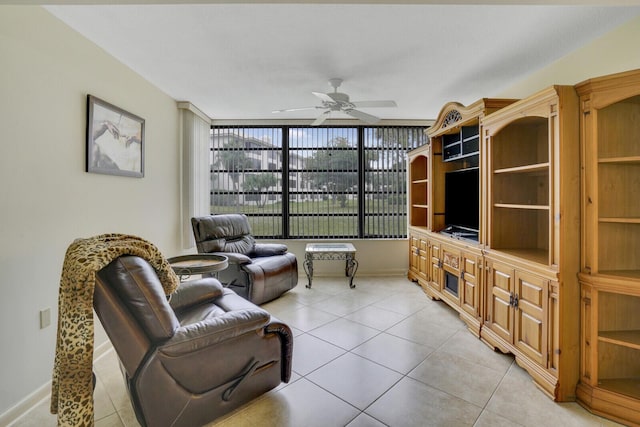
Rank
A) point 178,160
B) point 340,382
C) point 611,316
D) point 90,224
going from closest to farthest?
1. point 611,316
2. point 340,382
3. point 90,224
4. point 178,160

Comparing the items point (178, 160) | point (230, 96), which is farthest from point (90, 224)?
point (230, 96)

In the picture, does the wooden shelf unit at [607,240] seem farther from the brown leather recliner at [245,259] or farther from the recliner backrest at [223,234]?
the recliner backrest at [223,234]

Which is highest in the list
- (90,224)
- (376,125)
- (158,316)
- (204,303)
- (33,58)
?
(376,125)

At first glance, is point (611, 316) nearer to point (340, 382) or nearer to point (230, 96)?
point (340, 382)

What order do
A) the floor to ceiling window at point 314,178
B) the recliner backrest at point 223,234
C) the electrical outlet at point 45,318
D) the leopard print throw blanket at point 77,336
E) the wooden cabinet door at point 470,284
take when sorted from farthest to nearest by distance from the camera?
1. the floor to ceiling window at point 314,178
2. the recliner backrest at point 223,234
3. the wooden cabinet door at point 470,284
4. the electrical outlet at point 45,318
5. the leopard print throw blanket at point 77,336

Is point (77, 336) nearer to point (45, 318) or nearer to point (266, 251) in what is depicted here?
point (45, 318)

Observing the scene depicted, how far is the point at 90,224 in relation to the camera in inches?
101

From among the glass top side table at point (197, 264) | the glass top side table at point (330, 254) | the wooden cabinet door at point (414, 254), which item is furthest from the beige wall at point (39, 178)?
the wooden cabinet door at point (414, 254)

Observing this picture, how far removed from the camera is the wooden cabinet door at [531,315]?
212 centimetres

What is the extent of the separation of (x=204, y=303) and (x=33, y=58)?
2.11m

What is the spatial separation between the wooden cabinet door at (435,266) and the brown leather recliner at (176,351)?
8.11 feet

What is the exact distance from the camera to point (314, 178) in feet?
17.1

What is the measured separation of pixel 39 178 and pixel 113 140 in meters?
0.87

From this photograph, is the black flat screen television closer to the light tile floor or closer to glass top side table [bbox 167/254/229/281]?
the light tile floor
